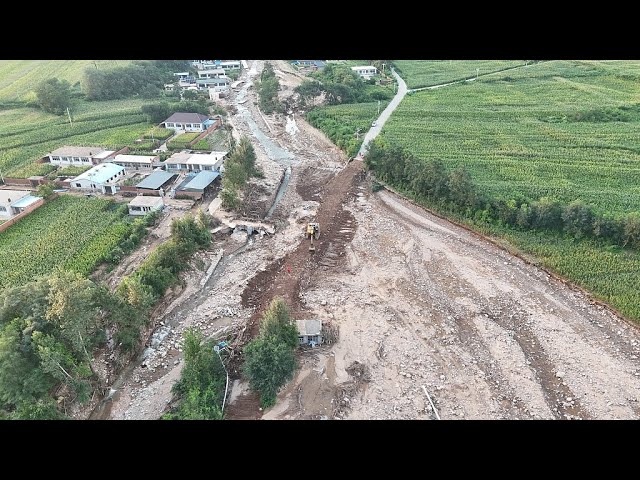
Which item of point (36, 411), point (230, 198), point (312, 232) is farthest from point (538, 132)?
point (36, 411)

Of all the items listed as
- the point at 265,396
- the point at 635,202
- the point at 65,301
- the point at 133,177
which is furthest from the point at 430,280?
the point at 133,177

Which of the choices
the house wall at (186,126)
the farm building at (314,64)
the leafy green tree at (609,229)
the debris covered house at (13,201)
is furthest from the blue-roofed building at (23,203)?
the farm building at (314,64)

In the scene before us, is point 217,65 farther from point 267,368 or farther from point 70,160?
point 267,368

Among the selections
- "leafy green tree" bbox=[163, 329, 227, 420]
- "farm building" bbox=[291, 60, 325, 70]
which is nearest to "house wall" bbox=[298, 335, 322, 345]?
"leafy green tree" bbox=[163, 329, 227, 420]

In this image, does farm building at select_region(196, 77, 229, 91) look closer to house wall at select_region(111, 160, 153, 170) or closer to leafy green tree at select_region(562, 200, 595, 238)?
house wall at select_region(111, 160, 153, 170)

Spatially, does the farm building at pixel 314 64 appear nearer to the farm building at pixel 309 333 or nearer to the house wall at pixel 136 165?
the house wall at pixel 136 165

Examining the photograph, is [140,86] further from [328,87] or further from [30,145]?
[328,87]
